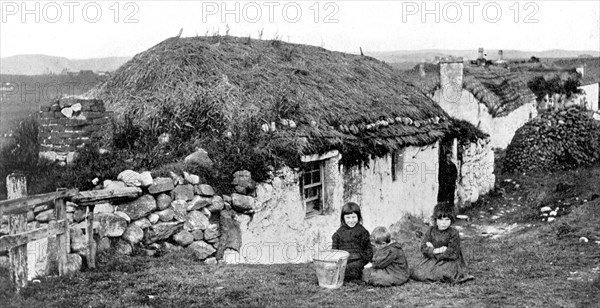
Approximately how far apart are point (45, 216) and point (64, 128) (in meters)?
1.95

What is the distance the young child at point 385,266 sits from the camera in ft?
25.8

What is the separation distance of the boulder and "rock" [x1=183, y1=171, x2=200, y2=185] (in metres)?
0.30

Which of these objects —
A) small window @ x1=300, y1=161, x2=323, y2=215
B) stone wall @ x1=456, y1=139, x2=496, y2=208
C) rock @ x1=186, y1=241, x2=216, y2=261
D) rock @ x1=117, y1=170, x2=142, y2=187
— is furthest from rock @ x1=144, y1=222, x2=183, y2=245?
stone wall @ x1=456, y1=139, x2=496, y2=208

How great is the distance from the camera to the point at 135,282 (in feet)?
24.9

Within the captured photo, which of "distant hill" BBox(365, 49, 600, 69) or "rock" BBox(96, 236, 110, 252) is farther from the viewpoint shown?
"distant hill" BBox(365, 49, 600, 69)

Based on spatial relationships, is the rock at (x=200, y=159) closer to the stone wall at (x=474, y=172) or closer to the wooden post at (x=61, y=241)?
the wooden post at (x=61, y=241)

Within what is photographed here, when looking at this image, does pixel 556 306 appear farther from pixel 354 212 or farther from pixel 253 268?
pixel 253 268

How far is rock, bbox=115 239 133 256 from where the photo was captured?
848 cm

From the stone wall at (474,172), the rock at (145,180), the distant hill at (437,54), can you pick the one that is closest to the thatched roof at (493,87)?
the stone wall at (474,172)

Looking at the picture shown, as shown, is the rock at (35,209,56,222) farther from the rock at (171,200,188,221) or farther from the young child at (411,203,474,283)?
the young child at (411,203,474,283)

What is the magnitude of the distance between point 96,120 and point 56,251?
2.94m

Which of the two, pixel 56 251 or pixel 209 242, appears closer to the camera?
pixel 56 251

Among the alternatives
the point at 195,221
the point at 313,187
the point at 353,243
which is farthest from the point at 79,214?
the point at 313,187

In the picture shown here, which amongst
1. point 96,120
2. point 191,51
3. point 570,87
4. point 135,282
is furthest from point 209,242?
point 570,87
